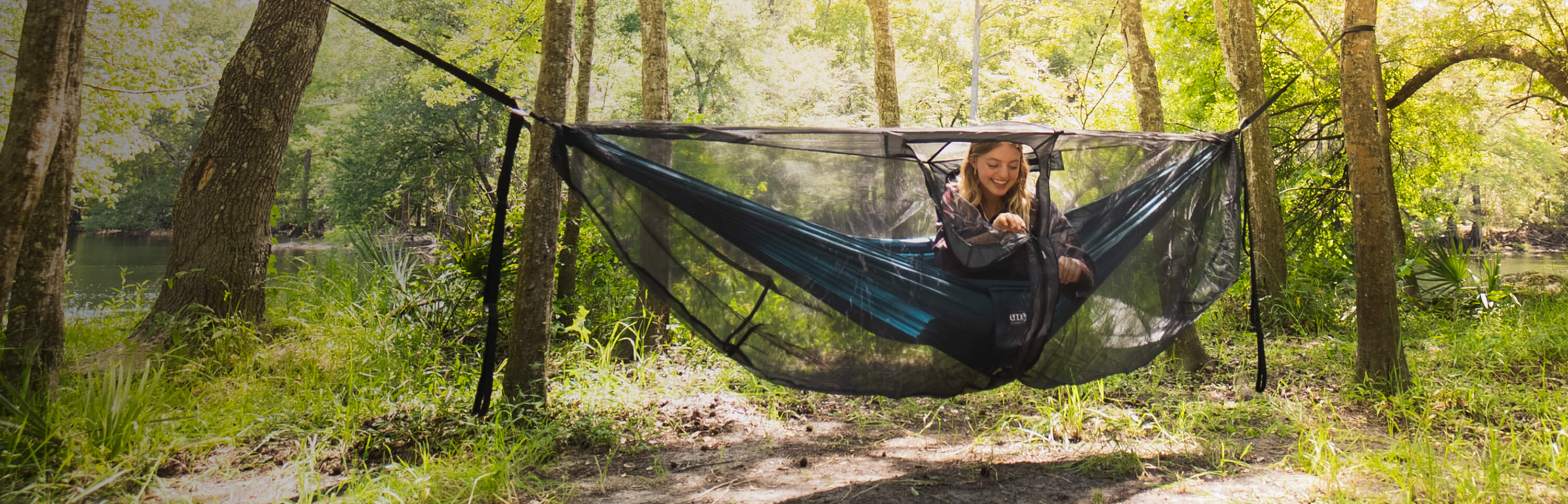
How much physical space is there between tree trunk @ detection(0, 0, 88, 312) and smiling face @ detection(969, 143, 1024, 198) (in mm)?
2507

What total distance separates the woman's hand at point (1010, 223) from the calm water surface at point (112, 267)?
3684mm

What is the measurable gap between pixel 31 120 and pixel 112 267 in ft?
42.7

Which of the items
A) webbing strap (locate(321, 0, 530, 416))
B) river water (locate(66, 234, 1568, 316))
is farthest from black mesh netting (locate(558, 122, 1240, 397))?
river water (locate(66, 234, 1568, 316))

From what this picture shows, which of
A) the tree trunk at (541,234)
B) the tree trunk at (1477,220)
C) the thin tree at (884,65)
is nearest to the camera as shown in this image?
the tree trunk at (541,234)

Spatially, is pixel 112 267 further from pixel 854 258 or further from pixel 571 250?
pixel 854 258

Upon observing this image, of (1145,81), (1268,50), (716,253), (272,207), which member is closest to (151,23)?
(272,207)

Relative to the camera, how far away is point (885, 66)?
4.21m

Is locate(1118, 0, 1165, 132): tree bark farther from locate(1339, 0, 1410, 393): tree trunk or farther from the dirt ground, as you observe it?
the dirt ground

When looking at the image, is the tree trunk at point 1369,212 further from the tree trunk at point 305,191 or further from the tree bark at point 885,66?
the tree trunk at point 305,191

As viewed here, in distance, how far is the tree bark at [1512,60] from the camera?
4684mm

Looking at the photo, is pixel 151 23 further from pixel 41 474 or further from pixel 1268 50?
pixel 1268 50

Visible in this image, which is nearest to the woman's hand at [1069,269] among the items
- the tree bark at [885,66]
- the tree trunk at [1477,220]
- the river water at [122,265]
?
the tree bark at [885,66]

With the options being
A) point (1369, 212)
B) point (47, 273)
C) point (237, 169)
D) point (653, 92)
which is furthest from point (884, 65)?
point (47, 273)

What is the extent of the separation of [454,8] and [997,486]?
13766 mm
